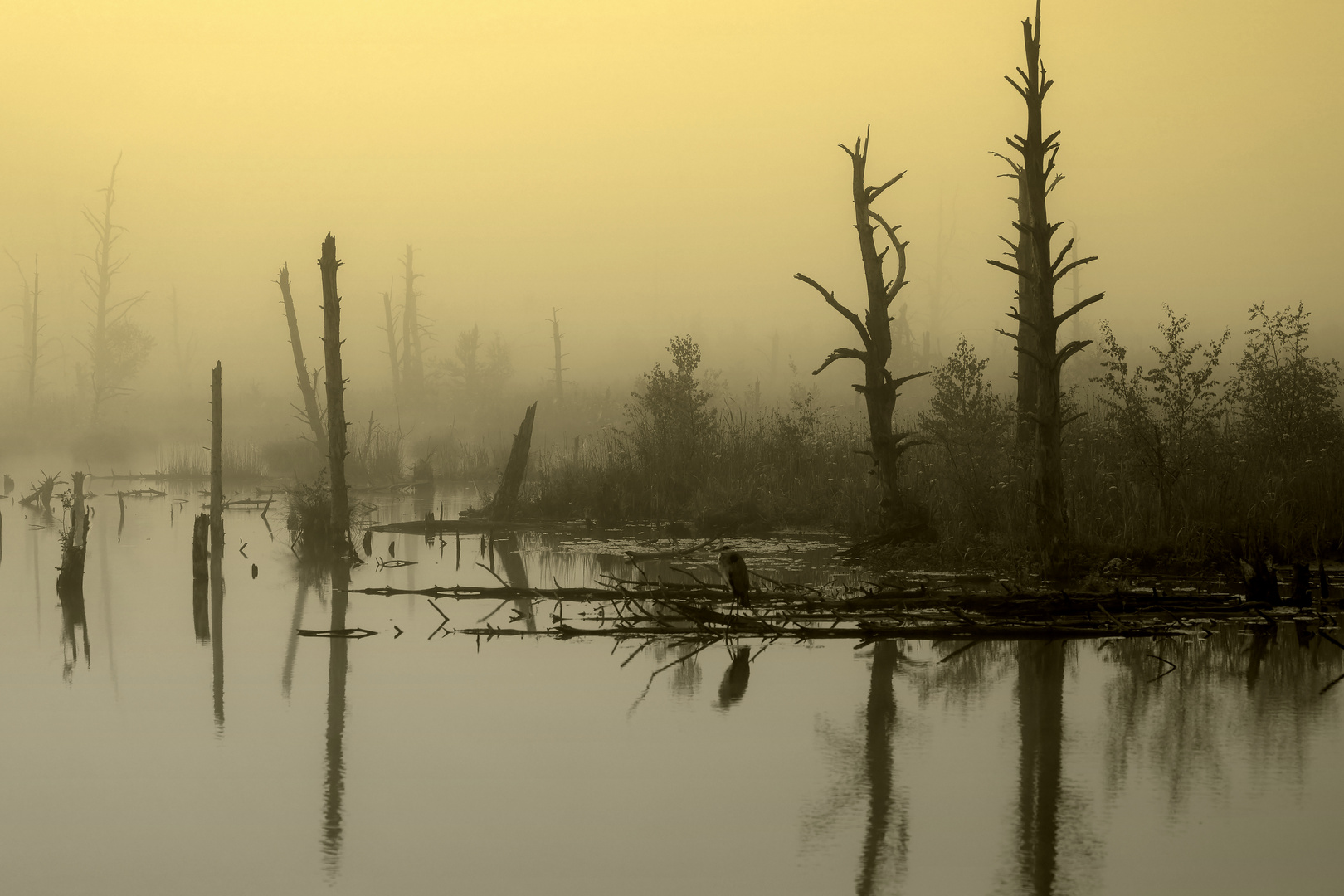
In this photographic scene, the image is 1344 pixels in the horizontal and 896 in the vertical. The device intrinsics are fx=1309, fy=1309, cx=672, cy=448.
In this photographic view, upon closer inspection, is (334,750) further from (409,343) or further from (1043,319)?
(409,343)

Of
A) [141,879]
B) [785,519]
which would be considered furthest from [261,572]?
[141,879]

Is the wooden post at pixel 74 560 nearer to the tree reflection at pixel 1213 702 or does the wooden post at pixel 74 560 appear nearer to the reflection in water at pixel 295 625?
the reflection in water at pixel 295 625

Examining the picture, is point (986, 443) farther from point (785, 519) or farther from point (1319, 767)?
point (1319, 767)

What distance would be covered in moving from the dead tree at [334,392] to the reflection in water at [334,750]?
4.56 m

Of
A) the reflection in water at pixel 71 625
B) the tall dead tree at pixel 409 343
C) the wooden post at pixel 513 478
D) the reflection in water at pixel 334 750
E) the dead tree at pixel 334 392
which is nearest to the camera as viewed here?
the reflection in water at pixel 334 750

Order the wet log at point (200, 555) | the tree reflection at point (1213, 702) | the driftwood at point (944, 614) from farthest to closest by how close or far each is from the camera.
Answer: the wet log at point (200, 555) < the driftwood at point (944, 614) < the tree reflection at point (1213, 702)

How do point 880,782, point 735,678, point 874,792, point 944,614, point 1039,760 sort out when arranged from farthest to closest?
1. point 944,614
2. point 735,678
3. point 1039,760
4. point 880,782
5. point 874,792

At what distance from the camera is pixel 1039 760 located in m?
6.64

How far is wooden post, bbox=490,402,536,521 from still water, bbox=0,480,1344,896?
10.1 metres

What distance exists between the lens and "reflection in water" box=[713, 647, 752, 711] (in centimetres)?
812

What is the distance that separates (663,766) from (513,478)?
15.1 meters

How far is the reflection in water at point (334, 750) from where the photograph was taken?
553cm

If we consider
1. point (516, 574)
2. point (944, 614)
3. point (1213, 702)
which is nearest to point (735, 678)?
point (944, 614)

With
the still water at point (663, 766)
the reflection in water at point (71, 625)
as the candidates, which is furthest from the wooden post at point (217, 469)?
the still water at point (663, 766)
